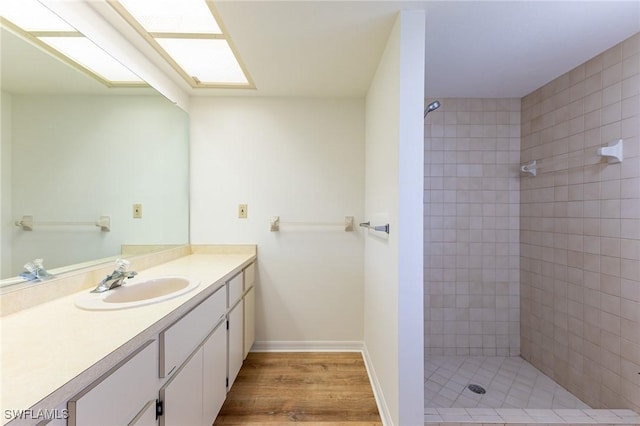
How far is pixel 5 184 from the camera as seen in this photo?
3.14ft

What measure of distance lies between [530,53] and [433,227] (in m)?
1.33

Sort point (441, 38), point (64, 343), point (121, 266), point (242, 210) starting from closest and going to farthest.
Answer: point (64, 343) < point (121, 266) < point (441, 38) < point (242, 210)

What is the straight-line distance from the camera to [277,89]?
2088 mm

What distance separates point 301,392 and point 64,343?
4.73 ft

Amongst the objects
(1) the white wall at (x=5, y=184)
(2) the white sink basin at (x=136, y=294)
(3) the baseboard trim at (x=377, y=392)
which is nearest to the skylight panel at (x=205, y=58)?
(1) the white wall at (x=5, y=184)

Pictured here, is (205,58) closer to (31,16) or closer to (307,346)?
(31,16)

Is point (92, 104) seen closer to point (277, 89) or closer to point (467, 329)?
point (277, 89)

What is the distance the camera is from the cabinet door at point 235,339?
161cm

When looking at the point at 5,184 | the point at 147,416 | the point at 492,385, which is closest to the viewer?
the point at 147,416

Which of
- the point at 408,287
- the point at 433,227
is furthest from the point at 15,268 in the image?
the point at 433,227

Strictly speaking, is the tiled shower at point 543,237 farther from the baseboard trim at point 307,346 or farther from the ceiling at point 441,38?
the baseboard trim at point 307,346

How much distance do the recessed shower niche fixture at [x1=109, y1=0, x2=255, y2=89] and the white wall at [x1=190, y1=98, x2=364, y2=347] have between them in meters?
0.33

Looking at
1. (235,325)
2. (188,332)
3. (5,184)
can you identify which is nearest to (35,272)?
(5,184)

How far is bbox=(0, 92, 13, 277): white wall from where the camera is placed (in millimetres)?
946
